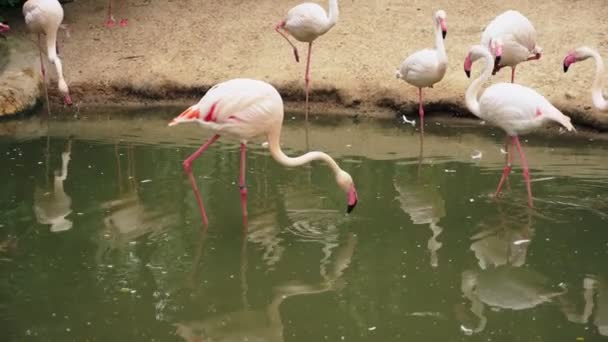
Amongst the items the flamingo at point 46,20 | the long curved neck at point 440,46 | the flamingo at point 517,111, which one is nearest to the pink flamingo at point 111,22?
the flamingo at point 46,20

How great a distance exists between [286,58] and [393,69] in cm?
123

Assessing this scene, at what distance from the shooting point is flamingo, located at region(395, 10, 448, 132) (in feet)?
25.2

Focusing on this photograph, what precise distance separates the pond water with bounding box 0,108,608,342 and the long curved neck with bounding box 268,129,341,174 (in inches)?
16.9

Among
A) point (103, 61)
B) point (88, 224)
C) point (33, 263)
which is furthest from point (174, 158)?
point (103, 61)

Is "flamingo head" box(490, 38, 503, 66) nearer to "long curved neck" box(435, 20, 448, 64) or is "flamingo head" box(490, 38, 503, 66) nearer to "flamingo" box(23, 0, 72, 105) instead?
"long curved neck" box(435, 20, 448, 64)

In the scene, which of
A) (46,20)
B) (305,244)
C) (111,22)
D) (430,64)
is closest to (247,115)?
(305,244)

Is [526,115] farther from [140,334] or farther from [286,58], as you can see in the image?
[286,58]

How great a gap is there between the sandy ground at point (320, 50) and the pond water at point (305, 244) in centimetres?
98

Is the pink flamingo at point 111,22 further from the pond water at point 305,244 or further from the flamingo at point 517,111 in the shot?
the flamingo at point 517,111

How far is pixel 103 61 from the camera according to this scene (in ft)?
32.2

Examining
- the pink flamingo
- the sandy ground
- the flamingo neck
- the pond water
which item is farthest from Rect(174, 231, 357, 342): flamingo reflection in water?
the pink flamingo

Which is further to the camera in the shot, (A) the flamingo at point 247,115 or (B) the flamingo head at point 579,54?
(B) the flamingo head at point 579,54

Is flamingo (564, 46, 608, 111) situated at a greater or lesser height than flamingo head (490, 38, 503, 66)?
lesser

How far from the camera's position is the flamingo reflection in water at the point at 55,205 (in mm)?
5848
